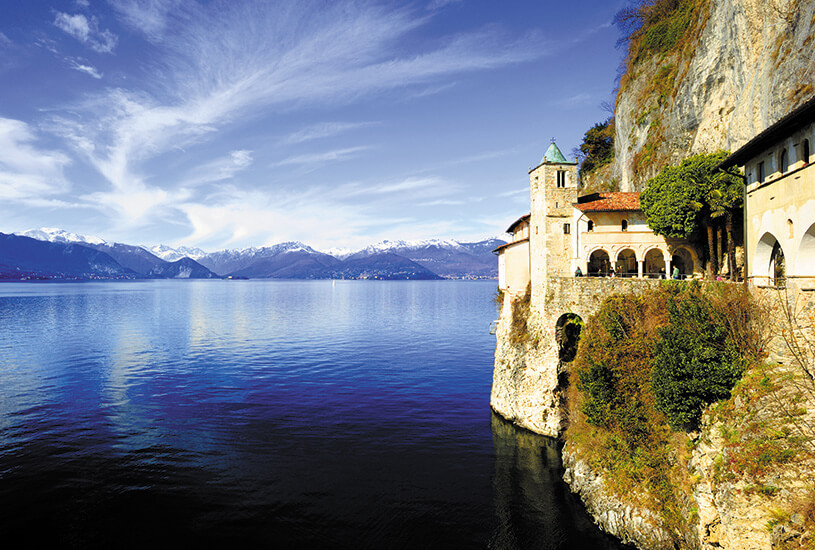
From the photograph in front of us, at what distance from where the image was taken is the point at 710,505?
19.5 meters

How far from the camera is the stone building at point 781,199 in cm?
1994

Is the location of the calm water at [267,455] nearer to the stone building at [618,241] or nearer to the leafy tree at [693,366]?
the leafy tree at [693,366]

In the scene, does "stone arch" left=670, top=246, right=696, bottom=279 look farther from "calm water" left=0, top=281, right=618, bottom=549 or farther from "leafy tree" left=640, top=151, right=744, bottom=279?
"calm water" left=0, top=281, right=618, bottom=549

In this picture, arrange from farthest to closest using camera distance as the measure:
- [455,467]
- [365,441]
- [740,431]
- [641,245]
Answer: [641,245] → [365,441] → [455,467] → [740,431]

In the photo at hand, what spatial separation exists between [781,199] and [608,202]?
823 inches

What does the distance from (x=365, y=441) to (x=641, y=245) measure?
33137 millimetres

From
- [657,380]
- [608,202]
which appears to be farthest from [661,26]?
[657,380]

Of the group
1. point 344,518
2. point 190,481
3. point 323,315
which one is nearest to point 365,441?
point 344,518

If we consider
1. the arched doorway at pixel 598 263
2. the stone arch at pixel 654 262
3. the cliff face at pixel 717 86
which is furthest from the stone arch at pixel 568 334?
the cliff face at pixel 717 86

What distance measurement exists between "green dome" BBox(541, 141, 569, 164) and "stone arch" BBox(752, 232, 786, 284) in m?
18.7

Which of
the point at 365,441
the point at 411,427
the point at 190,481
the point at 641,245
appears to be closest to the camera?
the point at 190,481

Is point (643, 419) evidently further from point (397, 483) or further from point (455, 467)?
point (397, 483)

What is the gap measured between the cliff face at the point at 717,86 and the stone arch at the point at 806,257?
1313 cm

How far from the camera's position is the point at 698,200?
35344 mm
